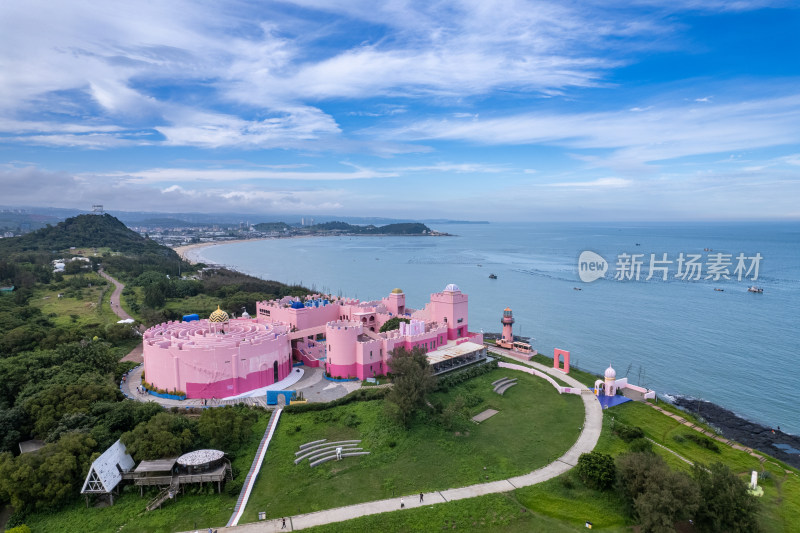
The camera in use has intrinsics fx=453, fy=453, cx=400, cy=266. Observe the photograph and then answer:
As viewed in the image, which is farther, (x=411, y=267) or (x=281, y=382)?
(x=411, y=267)

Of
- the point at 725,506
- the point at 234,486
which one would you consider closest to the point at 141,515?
the point at 234,486

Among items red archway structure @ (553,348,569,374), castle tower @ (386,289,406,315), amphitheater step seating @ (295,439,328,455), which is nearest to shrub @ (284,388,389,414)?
amphitheater step seating @ (295,439,328,455)

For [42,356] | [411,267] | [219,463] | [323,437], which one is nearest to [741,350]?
[323,437]

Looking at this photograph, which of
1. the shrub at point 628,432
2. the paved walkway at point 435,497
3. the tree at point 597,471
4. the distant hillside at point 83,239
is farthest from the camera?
the distant hillside at point 83,239

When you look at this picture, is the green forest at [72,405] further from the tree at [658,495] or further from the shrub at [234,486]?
the tree at [658,495]

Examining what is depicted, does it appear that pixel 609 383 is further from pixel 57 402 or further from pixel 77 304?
pixel 77 304

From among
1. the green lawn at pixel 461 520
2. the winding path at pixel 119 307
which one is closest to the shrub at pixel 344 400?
the green lawn at pixel 461 520

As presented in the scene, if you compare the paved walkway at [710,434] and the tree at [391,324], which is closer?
the paved walkway at [710,434]

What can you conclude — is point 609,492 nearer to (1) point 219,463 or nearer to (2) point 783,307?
(1) point 219,463
